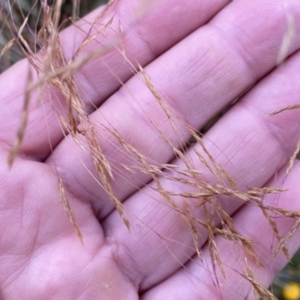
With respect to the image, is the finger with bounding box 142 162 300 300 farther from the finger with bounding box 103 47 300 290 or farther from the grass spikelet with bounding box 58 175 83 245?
A: the grass spikelet with bounding box 58 175 83 245

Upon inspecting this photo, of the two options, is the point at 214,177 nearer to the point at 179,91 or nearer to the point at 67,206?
the point at 179,91

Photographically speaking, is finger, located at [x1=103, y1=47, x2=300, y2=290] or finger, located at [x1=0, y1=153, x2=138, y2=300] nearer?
finger, located at [x1=0, y1=153, x2=138, y2=300]

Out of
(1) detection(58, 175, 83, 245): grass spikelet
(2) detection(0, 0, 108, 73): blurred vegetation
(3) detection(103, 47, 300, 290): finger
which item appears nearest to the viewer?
(1) detection(58, 175, 83, 245): grass spikelet

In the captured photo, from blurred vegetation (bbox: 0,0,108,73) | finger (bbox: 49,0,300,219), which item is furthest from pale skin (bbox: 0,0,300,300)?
blurred vegetation (bbox: 0,0,108,73)

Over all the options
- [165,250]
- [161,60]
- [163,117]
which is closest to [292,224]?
[165,250]

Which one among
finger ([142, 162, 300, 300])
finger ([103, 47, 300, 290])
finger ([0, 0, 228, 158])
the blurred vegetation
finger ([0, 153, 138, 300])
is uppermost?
the blurred vegetation

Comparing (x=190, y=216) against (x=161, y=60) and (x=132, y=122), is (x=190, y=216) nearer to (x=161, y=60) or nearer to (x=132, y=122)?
(x=132, y=122)

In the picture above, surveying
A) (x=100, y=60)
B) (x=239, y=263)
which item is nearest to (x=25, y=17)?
(x=100, y=60)

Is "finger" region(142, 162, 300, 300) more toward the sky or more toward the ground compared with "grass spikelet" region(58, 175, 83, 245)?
more toward the ground

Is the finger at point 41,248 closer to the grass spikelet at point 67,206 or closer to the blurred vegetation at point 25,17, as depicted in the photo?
the grass spikelet at point 67,206
